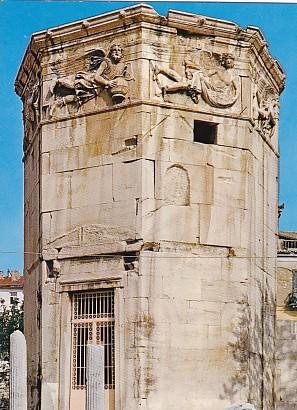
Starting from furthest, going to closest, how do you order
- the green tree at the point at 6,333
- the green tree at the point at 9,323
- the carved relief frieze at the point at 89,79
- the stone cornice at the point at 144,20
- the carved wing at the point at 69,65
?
the green tree at the point at 9,323 → the green tree at the point at 6,333 → the carved wing at the point at 69,65 → the carved relief frieze at the point at 89,79 → the stone cornice at the point at 144,20

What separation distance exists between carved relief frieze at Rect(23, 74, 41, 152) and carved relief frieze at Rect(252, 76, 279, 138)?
13.7ft

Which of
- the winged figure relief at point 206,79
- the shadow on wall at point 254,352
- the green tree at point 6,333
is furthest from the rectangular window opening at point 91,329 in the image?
the green tree at point 6,333

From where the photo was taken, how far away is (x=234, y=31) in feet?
63.7

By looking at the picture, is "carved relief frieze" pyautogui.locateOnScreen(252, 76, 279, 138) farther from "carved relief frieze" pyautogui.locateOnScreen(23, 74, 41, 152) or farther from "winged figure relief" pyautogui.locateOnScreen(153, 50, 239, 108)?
"carved relief frieze" pyautogui.locateOnScreen(23, 74, 41, 152)

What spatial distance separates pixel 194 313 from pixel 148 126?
11.2 ft

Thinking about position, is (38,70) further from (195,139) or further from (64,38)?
(195,139)

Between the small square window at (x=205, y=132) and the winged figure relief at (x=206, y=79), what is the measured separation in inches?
15.3

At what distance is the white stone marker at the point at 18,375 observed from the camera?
15688 millimetres

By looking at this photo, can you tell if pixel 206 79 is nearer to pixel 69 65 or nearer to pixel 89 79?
pixel 89 79

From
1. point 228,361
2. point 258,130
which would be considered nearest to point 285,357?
point 228,361

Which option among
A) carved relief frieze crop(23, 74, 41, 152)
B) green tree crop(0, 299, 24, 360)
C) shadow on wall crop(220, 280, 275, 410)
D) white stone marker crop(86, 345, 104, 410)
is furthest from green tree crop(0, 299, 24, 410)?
white stone marker crop(86, 345, 104, 410)

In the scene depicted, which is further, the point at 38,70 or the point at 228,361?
the point at 38,70

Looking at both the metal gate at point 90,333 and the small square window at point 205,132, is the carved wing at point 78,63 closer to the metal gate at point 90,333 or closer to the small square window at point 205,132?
the small square window at point 205,132

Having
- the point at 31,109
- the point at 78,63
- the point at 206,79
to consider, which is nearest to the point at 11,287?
the point at 31,109
